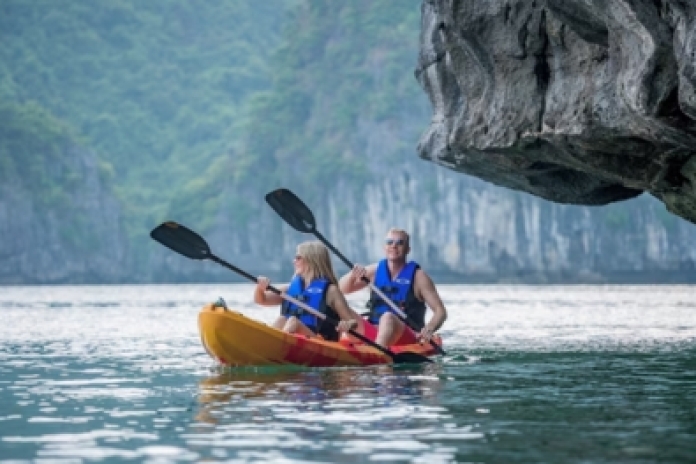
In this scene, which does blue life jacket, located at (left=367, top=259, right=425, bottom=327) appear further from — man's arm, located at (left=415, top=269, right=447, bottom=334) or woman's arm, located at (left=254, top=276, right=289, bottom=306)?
woman's arm, located at (left=254, top=276, right=289, bottom=306)

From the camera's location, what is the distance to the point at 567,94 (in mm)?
18734

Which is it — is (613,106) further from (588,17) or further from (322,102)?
(322,102)

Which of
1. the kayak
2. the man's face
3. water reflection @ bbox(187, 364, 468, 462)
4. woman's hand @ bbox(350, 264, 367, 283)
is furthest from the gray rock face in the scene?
the kayak

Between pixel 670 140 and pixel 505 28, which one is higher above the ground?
pixel 505 28

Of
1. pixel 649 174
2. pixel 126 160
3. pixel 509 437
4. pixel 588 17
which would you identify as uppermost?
pixel 126 160

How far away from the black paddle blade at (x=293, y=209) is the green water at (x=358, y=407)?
7.34 feet

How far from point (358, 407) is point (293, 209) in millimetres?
8340

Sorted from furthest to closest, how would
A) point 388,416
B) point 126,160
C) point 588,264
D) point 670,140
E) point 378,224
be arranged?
point 126,160
point 378,224
point 588,264
point 670,140
point 388,416

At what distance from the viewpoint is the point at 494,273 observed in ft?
430

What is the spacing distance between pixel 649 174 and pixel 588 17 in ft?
10.8

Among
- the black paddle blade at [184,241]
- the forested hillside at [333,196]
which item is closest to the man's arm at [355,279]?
the black paddle blade at [184,241]

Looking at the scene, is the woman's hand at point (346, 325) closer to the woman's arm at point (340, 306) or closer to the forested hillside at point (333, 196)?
the woman's arm at point (340, 306)

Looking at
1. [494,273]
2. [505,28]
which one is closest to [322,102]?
[494,273]

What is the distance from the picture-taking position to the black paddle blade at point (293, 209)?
22531mm
